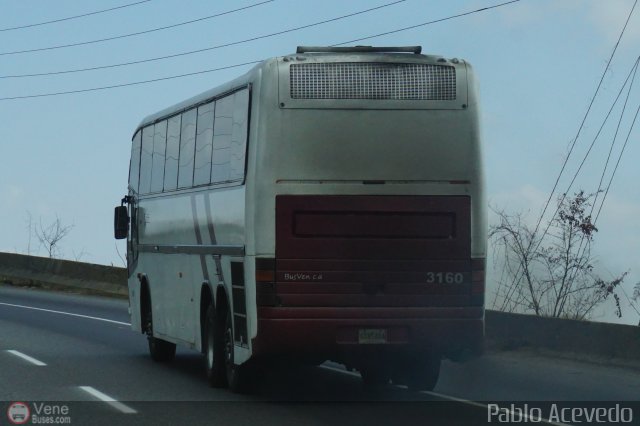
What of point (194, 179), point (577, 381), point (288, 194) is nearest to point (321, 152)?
point (288, 194)

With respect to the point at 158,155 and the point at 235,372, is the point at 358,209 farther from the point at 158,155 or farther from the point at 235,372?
the point at 158,155

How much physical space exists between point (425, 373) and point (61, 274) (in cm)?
2726

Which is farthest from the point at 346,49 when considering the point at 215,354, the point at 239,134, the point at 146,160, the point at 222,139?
the point at 146,160

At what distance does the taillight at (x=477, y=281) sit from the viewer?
561 inches

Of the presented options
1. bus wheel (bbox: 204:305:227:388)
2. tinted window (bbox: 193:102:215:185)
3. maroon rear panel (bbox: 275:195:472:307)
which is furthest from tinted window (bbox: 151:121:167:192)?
maroon rear panel (bbox: 275:195:472:307)

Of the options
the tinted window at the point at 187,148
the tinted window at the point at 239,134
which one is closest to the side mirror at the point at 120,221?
the tinted window at the point at 187,148

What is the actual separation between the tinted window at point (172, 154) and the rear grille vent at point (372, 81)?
430cm

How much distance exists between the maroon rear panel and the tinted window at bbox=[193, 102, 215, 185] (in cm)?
249

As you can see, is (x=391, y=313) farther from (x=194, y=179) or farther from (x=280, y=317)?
(x=194, y=179)

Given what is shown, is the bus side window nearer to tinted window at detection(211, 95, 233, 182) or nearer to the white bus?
tinted window at detection(211, 95, 233, 182)

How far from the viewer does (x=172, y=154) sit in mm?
18469

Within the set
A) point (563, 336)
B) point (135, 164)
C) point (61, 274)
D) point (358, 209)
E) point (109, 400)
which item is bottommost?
point (109, 400)

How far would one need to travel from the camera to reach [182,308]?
17.9 meters

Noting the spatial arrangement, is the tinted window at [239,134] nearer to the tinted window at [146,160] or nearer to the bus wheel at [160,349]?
the tinted window at [146,160]
